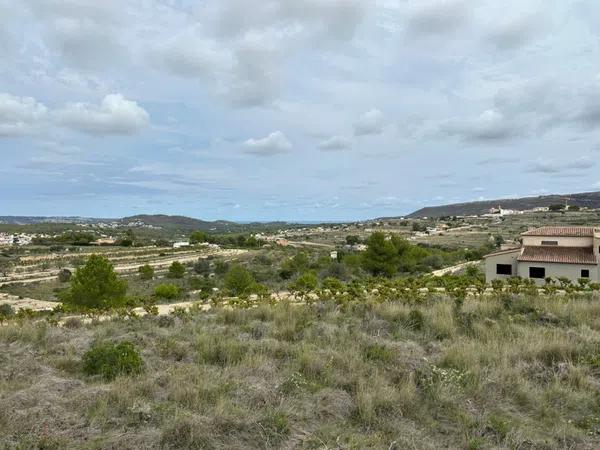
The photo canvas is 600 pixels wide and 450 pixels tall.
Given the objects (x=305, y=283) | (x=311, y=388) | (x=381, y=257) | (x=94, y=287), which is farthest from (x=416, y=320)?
(x=381, y=257)

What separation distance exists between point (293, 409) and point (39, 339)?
6.05m

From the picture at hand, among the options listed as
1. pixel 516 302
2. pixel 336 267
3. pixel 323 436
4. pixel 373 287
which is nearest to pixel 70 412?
pixel 323 436

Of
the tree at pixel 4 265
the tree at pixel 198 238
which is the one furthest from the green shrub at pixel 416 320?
the tree at pixel 198 238

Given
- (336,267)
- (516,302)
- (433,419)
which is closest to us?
(433,419)

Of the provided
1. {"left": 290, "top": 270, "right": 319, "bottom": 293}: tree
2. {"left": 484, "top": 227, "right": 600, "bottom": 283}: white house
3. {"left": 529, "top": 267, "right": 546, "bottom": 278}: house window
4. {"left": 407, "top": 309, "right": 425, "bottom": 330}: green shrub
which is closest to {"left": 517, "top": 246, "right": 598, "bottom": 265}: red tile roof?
{"left": 484, "top": 227, "right": 600, "bottom": 283}: white house

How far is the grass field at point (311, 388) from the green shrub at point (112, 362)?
0.24m

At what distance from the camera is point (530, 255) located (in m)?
27.3

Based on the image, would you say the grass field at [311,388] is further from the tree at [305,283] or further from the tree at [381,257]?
the tree at [381,257]

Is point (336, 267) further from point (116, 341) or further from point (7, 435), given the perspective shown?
point (7, 435)

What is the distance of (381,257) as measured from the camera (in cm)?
3709

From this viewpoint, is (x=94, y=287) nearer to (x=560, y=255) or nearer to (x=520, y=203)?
(x=560, y=255)

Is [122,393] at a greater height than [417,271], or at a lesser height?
greater

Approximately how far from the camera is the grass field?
4.61m

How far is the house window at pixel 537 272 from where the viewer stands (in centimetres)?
2650
